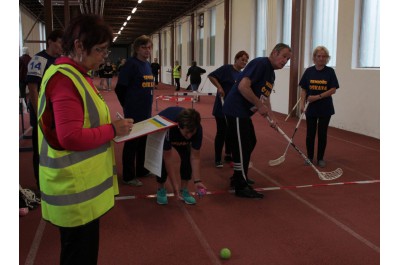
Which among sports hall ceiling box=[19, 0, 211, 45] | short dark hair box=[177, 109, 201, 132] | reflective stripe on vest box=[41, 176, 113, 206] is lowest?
reflective stripe on vest box=[41, 176, 113, 206]

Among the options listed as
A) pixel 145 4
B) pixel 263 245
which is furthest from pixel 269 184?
pixel 145 4

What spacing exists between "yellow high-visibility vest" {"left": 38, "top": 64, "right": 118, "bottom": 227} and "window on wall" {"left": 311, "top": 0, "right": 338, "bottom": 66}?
28.5 ft

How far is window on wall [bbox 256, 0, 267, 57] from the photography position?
12857 mm

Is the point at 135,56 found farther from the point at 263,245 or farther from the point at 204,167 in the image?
the point at 263,245

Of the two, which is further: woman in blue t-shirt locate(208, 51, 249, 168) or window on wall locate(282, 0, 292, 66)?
window on wall locate(282, 0, 292, 66)

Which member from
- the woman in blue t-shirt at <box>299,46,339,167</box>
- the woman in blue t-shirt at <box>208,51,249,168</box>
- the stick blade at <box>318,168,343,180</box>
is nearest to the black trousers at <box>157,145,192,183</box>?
the woman in blue t-shirt at <box>208,51,249,168</box>

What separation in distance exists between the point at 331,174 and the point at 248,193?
4.44ft

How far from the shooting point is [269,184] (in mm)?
4734

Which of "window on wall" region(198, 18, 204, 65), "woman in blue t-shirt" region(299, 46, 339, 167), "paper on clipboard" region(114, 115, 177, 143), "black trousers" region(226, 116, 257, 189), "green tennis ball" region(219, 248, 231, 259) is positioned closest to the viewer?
"paper on clipboard" region(114, 115, 177, 143)

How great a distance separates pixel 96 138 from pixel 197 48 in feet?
66.6

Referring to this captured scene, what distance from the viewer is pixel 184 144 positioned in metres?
3.56

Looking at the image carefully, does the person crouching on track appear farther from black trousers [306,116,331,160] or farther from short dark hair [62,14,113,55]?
black trousers [306,116,331,160]

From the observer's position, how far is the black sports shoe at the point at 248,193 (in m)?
4.21

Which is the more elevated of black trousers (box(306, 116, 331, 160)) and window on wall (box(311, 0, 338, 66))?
window on wall (box(311, 0, 338, 66))
